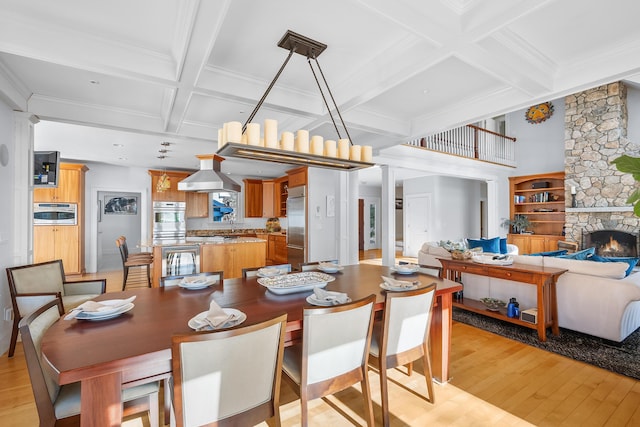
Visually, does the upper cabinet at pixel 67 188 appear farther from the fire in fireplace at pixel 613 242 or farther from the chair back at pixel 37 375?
the fire in fireplace at pixel 613 242

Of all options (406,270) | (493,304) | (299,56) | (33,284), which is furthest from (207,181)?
(493,304)

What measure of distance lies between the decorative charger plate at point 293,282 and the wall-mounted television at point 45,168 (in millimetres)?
2988

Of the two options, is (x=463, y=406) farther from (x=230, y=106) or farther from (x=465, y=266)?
(x=230, y=106)

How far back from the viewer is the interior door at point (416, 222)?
8852 mm

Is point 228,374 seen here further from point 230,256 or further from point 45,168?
point 230,256

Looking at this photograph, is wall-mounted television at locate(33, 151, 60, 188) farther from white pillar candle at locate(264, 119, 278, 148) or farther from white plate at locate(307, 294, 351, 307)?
white plate at locate(307, 294, 351, 307)

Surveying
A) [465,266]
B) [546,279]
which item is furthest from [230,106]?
[546,279]

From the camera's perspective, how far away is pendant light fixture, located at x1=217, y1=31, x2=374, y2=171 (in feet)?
6.92

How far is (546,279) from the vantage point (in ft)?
9.87

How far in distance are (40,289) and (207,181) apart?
7.31 feet

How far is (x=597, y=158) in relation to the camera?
21.6 ft

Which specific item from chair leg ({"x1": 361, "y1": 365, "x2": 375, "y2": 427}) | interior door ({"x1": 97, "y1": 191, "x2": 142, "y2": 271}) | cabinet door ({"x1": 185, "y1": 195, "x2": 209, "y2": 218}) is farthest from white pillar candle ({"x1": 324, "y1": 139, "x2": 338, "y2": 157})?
interior door ({"x1": 97, "y1": 191, "x2": 142, "y2": 271})

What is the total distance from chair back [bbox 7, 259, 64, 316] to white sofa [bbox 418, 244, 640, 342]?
4758mm

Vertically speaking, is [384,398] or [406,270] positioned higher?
[406,270]
